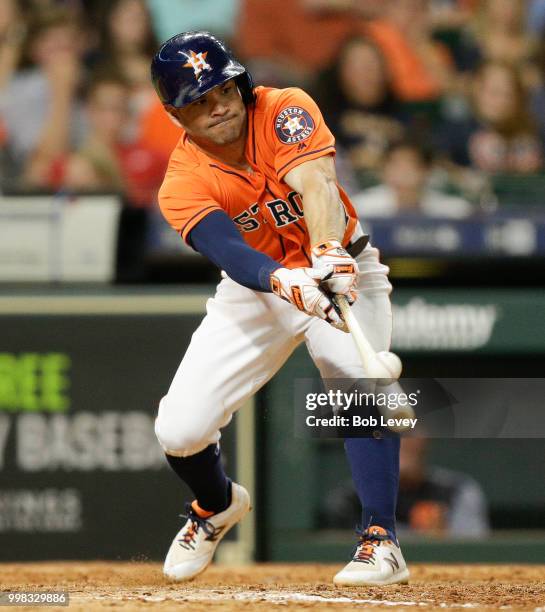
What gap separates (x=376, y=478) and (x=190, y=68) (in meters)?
1.50

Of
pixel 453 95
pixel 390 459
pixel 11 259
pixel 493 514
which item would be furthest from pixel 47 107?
pixel 390 459

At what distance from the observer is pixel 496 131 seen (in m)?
7.30

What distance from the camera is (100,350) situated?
20.6ft

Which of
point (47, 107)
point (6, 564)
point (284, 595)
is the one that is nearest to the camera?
point (284, 595)

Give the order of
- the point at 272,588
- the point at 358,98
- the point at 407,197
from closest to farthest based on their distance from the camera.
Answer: the point at 272,588, the point at 407,197, the point at 358,98

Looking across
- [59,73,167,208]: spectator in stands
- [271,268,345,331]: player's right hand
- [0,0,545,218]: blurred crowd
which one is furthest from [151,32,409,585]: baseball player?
[0,0,545,218]: blurred crowd

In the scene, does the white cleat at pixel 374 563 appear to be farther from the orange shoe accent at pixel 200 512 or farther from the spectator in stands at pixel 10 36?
the spectator in stands at pixel 10 36

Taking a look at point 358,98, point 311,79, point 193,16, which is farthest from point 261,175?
point 193,16

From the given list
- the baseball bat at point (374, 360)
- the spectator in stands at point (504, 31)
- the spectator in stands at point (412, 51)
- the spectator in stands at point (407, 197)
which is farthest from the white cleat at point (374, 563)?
the spectator in stands at point (504, 31)

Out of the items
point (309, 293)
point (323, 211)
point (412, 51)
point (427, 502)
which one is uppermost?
point (412, 51)

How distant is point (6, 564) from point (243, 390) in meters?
2.50

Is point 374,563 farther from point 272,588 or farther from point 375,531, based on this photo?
point 272,588

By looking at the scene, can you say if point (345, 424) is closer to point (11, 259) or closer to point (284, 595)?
point (284, 595)

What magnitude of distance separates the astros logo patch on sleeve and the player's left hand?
0.42 m
